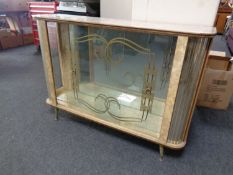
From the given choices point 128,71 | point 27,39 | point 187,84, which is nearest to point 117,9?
point 128,71

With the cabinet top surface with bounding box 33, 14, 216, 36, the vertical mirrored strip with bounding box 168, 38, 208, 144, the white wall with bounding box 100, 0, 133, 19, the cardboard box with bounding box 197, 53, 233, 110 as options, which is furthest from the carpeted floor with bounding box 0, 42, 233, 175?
the white wall with bounding box 100, 0, 133, 19

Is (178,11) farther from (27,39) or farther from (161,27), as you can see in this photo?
(27,39)

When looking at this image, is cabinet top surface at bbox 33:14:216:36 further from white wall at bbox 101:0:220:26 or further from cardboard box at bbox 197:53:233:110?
cardboard box at bbox 197:53:233:110

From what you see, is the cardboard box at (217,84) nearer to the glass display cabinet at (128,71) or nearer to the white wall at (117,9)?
the glass display cabinet at (128,71)

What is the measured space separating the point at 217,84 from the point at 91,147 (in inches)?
53.4

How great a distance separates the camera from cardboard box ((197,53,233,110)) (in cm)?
176

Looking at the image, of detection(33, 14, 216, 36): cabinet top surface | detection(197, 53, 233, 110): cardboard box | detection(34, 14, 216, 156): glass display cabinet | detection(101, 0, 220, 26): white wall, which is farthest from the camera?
detection(197, 53, 233, 110): cardboard box

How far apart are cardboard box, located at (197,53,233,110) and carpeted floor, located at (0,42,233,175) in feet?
0.32

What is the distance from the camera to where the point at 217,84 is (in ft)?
5.92

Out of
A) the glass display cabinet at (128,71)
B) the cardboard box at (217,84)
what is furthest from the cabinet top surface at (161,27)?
the cardboard box at (217,84)

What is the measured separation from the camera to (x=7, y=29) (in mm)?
3584

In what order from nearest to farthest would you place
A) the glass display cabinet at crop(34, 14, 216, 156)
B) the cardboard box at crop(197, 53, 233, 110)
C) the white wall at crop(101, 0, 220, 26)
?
1. the glass display cabinet at crop(34, 14, 216, 156)
2. the white wall at crop(101, 0, 220, 26)
3. the cardboard box at crop(197, 53, 233, 110)

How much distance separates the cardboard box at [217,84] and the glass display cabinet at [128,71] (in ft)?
2.16

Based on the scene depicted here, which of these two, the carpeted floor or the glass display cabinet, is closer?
the glass display cabinet
